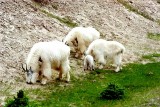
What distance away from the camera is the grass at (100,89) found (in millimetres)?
19859

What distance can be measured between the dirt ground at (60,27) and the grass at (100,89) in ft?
3.77

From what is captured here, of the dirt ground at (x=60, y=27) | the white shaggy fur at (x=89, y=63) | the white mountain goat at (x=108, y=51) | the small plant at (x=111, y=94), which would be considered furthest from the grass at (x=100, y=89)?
the dirt ground at (x=60, y=27)

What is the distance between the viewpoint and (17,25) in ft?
95.2

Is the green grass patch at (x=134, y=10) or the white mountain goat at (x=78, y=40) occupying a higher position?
the green grass patch at (x=134, y=10)

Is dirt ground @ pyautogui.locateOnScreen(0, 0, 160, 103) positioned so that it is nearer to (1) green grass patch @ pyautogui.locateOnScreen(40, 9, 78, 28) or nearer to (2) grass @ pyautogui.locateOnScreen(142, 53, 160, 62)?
(2) grass @ pyautogui.locateOnScreen(142, 53, 160, 62)

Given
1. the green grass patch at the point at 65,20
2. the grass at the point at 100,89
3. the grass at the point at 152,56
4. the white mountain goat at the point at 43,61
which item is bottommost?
the grass at the point at 100,89

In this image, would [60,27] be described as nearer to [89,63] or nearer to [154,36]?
[89,63]

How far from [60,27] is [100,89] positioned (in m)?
10.5

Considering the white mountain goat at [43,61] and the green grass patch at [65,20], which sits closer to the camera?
the white mountain goat at [43,61]

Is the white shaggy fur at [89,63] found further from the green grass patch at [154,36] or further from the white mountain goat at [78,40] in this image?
the green grass patch at [154,36]

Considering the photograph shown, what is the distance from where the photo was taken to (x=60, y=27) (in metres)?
31.9

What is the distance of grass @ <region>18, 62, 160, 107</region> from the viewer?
1986 centimetres

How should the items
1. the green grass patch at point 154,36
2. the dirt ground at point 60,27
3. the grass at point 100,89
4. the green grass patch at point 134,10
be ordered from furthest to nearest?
the green grass patch at point 134,10, the green grass patch at point 154,36, the dirt ground at point 60,27, the grass at point 100,89

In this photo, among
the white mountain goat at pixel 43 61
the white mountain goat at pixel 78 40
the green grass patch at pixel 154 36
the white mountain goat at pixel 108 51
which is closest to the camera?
the white mountain goat at pixel 43 61
